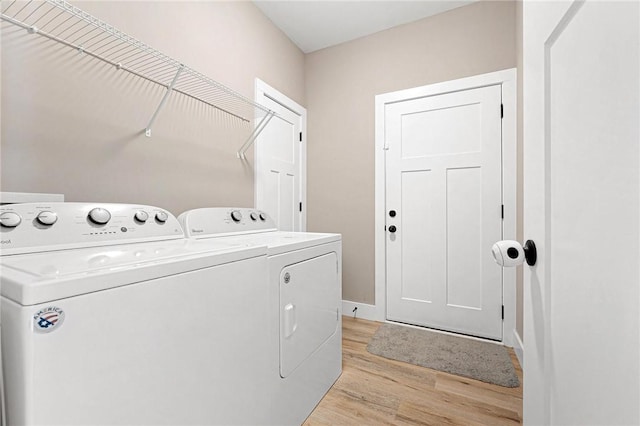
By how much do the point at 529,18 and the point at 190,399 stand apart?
1320mm

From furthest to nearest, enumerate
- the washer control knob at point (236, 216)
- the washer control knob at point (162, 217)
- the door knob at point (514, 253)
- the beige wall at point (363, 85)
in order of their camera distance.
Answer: the beige wall at point (363, 85)
the washer control knob at point (236, 216)
the washer control knob at point (162, 217)
the door knob at point (514, 253)

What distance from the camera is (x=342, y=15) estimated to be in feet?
7.61

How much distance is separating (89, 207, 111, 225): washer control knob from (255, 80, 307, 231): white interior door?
1.17 meters

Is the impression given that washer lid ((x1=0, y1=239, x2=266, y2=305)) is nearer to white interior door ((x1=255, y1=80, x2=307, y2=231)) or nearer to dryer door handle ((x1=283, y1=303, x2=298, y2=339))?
dryer door handle ((x1=283, y1=303, x2=298, y2=339))

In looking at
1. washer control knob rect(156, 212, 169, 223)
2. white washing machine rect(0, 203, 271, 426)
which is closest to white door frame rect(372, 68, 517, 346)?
white washing machine rect(0, 203, 271, 426)

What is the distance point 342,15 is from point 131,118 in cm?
188

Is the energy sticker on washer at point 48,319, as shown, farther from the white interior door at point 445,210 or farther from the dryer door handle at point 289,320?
the white interior door at point 445,210

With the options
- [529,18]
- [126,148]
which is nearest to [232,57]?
[126,148]

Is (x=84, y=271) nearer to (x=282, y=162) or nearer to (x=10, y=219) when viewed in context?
(x=10, y=219)

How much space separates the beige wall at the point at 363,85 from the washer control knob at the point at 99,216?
1.94m

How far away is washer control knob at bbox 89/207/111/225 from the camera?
100 centimetres

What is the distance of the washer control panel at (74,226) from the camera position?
0.82 m

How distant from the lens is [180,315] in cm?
69

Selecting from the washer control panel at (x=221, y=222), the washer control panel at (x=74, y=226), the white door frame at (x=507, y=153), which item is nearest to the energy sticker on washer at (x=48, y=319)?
the washer control panel at (x=74, y=226)
